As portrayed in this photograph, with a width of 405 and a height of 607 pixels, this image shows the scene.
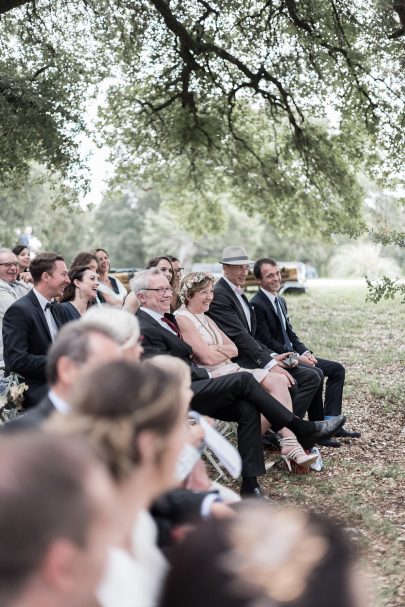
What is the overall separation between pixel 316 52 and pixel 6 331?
8.31 m

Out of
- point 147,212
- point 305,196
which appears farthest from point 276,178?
point 147,212

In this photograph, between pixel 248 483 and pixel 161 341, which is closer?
pixel 248 483

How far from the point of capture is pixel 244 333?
6555 mm

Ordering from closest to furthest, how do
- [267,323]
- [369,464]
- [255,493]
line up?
[255,493]
[369,464]
[267,323]

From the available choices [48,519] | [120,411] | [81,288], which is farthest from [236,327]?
Result: [48,519]

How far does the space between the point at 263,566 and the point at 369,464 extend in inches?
207

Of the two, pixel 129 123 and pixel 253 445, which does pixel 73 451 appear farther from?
pixel 129 123

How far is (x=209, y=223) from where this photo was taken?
18.4m

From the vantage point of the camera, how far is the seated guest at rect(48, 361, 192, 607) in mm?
1598

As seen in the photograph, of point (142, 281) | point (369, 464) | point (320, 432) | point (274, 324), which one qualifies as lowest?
point (369, 464)

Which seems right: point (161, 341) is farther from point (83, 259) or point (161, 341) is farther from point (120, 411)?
point (120, 411)

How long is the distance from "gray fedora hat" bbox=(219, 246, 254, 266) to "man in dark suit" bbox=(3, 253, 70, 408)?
183 cm

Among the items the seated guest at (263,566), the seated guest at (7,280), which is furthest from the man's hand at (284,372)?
the seated guest at (263,566)

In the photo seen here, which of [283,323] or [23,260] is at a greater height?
[23,260]
